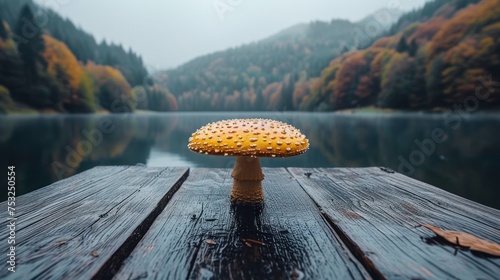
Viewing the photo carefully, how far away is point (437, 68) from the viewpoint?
38.0 metres

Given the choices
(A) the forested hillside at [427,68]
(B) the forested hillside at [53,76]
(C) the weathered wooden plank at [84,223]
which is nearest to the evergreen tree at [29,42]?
(B) the forested hillside at [53,76]

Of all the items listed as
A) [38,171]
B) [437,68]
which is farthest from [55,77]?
[437,68]

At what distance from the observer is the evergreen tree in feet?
Result: 129

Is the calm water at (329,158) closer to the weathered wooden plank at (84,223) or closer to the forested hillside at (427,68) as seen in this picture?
the weathered wooden plank at (84,223)

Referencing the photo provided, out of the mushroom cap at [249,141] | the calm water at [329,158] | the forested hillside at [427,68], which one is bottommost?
the calm water at [329,158]

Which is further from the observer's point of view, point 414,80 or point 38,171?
point 414,80

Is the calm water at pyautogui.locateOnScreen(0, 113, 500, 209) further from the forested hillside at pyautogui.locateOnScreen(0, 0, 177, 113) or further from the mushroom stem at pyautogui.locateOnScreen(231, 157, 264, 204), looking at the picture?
the forested hillside at pyautogui.locateOnScreen(0, 0, 177, 113)

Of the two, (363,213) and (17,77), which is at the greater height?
(17,77)

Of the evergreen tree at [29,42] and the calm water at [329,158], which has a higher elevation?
the evergreen tree at [29,42]

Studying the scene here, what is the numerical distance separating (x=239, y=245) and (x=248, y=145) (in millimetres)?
561

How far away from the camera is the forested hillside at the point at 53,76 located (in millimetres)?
38344

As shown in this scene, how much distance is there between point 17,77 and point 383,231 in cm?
4889

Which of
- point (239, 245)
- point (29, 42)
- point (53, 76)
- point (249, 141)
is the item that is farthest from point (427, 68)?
point (29, 42)

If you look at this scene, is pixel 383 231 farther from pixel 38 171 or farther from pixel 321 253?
pixel 38 171
